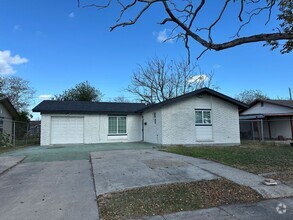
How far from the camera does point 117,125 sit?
70.7ft

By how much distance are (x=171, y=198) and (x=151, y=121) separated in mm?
13779

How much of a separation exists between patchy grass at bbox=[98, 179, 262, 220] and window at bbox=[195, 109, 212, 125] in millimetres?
11366

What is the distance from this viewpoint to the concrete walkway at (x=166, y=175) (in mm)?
6246

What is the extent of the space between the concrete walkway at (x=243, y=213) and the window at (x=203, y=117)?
41.0ft

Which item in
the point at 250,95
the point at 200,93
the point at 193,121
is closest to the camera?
the point at 193,121

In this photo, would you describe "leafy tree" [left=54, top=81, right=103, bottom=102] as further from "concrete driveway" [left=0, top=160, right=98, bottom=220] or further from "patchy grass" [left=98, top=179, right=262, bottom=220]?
"patchy grass" [left=98, top=179, right=262, bottom=220]

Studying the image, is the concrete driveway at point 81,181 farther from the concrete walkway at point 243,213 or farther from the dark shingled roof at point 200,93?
the dark shingled roof at point 200,93

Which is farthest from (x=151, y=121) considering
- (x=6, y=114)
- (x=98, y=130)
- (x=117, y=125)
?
(x=6, y=114)

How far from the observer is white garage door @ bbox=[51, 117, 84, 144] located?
19.8m

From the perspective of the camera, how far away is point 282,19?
920 cm

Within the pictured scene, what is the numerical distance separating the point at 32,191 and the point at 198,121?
13134 mm

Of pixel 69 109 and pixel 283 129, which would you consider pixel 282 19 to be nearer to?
pixel 69 109

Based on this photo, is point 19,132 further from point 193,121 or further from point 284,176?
point 284,176

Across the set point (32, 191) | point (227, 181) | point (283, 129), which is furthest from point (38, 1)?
point (283, 129)
